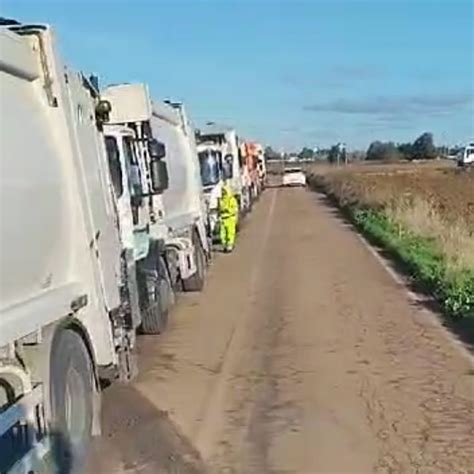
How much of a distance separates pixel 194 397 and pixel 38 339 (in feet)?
12.9

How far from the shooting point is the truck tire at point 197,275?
20.3 meters

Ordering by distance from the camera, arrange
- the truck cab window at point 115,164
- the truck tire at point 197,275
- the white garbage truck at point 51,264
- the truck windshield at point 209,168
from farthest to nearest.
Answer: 1. the truck windshield at point 209,168
2. the truck tire at point 197,275
3. the truck cab window at point 115,164
4. the white garbage truck at point 51,264

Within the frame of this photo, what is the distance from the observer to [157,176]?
15672mm

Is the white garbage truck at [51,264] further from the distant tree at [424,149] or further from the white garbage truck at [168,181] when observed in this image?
the distant tree at [424,149]

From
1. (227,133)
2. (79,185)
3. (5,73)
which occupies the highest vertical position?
(5,73)

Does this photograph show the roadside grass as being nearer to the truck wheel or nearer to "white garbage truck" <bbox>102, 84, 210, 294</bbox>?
"white garbage truck" <bbox>102, 84, 210, 294</bbox>

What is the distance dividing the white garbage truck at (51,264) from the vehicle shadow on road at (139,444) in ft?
1.02

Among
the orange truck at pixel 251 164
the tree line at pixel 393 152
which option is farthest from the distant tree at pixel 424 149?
the orange truck at pixel 251 164

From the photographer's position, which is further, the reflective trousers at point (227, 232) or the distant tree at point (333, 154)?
the distant tree at point (333, 154)

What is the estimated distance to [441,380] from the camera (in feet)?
38.9

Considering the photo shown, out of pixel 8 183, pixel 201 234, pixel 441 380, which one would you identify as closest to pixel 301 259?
pixel 201 234

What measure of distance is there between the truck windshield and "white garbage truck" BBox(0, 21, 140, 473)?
781 inches

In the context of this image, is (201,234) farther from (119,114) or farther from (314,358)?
(314,358)

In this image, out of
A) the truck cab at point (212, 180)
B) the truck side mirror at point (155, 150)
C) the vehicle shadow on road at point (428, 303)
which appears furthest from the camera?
the truck cab at point (212, 180)
